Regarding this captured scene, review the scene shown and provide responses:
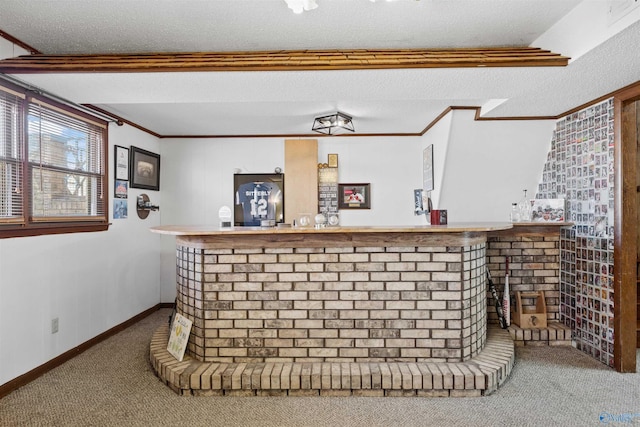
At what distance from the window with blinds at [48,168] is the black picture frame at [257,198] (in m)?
1.75

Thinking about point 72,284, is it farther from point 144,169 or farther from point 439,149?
point 439,149

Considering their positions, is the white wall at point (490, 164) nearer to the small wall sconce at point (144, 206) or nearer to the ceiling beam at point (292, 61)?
the ceiling beam at point (292, 61)

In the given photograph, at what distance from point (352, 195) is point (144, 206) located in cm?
279

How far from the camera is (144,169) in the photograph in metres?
4.80

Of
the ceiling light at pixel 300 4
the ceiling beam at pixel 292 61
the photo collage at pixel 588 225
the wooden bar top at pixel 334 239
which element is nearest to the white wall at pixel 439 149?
the photo collage at pixel 588 225

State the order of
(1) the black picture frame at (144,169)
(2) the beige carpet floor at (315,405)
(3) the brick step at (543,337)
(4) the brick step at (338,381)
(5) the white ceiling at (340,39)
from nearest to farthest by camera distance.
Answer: (5) the white ceiling at (340,39) < (2) the beige carpet floor at (315,405) < (4) the brick step at (338,381) < (3) the brick step at (543,337) < (1) the black picture frame at (144,169)

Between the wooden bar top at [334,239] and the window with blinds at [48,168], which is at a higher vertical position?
the window with blinds at [48,168]

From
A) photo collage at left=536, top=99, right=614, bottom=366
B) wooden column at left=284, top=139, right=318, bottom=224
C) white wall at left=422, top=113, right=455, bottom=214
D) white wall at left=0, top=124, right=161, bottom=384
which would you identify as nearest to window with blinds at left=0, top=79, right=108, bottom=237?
white wall at left=0, top=124, right=161, bottom=384

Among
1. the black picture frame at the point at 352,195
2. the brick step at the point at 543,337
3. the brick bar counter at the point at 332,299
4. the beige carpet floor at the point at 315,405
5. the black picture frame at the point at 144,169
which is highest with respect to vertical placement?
the black picture frame at the point at 144,169

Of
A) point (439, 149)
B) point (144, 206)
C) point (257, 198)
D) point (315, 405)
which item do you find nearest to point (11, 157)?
point (144, 206)

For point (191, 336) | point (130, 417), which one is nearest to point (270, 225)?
point (191, 336)

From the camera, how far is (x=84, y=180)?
12.1 feet

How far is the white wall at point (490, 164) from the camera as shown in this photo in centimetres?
402

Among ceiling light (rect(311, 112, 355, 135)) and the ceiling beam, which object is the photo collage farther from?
ceiling light (rect(311, 112, 355, 135))
